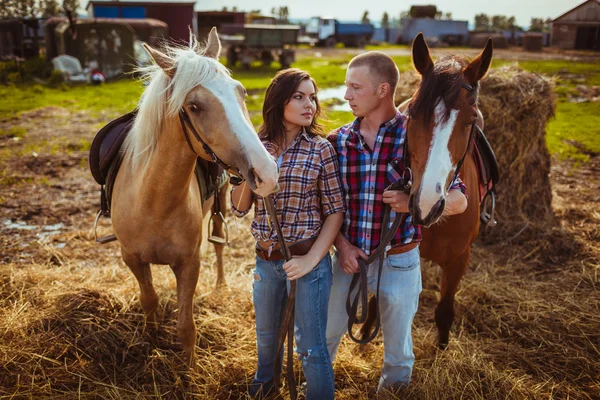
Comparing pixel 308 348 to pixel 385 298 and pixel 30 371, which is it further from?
pixel 30 371

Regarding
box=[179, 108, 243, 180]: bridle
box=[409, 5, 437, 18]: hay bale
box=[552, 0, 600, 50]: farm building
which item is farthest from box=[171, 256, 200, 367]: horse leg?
box=[409, 5, 437, 18]: hay bale

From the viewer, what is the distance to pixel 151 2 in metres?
26.3

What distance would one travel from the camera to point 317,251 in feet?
6.59

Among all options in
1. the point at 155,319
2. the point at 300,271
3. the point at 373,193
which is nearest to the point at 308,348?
the point at 300,271

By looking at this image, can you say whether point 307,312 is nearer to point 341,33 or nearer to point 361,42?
point 341,33

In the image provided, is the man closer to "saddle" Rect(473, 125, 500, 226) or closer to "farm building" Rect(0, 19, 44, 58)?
"saddle" Rect(473, 125, 500, 226)

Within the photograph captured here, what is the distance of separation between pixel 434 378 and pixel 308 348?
0.92 m

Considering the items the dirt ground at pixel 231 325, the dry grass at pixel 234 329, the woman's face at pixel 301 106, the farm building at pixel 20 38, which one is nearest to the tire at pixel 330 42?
the farm building at pixel 20 38

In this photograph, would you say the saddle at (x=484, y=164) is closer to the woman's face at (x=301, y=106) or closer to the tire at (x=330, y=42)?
the woman's face at (x=301, y=106)

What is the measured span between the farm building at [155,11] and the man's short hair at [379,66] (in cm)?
2602

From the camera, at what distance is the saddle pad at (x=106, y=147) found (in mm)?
2861

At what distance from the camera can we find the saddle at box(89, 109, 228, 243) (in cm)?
287

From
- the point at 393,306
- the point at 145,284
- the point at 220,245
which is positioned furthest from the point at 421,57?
the point at 220,245

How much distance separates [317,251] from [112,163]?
5.49 feet
